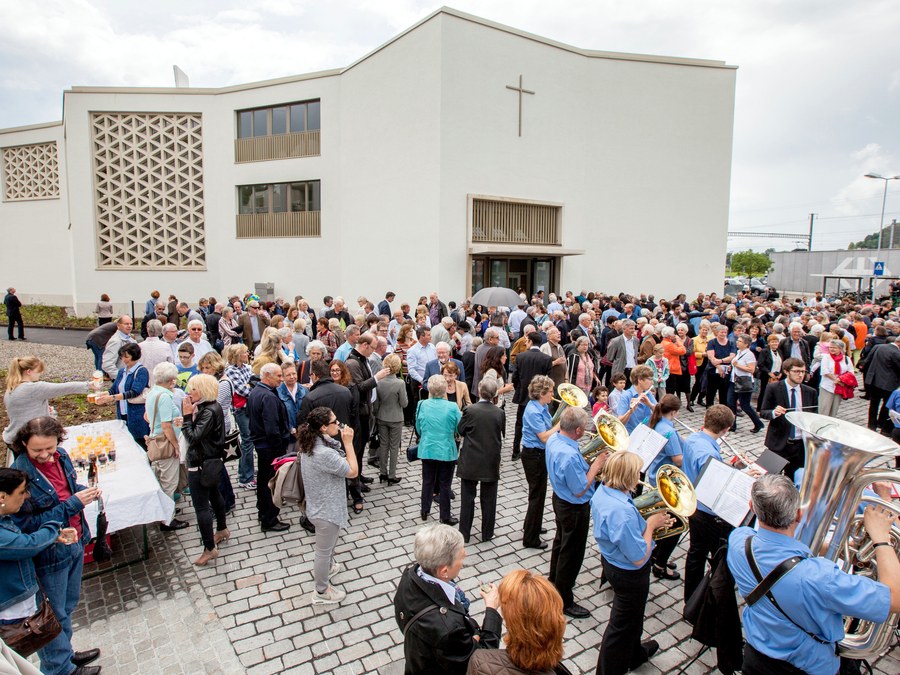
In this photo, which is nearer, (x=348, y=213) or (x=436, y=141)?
(x=436, y=141)

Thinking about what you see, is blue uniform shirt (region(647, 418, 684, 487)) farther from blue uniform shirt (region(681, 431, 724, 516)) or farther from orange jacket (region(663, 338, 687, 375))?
orange jacket (region(663, 338, 687, 375))

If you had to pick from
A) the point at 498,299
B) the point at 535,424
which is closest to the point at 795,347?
the point at 498,299

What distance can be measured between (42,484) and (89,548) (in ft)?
6.13

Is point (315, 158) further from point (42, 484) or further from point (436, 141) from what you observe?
point (42, 484)

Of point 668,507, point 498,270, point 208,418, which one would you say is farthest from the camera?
point 498,270

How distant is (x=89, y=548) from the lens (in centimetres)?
503

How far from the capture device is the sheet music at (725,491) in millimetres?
3777

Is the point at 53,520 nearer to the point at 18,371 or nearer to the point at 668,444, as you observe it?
the point at 18,371

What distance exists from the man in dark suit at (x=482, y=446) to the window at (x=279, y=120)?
1768cm

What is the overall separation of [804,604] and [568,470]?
182cm

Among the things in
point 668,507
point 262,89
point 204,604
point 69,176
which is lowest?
point 204,604

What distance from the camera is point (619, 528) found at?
3.43m

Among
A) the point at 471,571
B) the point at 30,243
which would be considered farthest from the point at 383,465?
the point at 30,243

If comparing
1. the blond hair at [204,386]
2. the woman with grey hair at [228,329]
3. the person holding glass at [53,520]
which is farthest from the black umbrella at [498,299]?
the person holding glass at [53,520]
